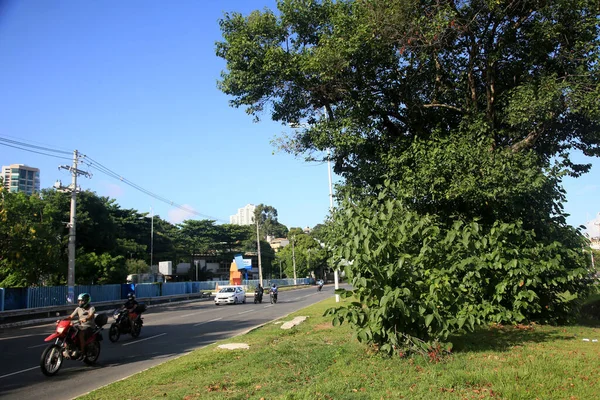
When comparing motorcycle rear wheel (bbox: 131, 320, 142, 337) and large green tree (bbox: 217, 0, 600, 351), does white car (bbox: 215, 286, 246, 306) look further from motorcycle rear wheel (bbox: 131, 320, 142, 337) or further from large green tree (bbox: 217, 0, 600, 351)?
large green tree (bbox: 217, 0, 600, 351)

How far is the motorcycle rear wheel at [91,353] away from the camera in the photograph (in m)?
9.73

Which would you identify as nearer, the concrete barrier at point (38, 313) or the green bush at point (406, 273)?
the green bush at point (406, 273)

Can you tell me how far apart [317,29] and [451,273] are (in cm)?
873

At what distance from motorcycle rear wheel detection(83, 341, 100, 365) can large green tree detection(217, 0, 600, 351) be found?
19.4 feet

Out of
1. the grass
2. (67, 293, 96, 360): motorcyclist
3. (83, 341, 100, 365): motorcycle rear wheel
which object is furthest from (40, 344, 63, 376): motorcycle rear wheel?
the grass

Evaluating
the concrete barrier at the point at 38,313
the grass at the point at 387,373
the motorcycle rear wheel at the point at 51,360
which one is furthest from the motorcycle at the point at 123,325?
the concrete barrier at the point at 38,313

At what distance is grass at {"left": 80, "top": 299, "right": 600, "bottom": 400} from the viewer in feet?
18.5

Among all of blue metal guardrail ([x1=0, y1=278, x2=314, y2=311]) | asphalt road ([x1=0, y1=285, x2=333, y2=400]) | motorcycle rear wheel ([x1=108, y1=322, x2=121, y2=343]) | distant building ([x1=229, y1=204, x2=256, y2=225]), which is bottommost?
asphalt road ([x1=0, y1=285, x2=333, y2=400])

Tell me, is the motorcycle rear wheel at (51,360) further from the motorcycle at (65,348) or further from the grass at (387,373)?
the grass at (387,373)

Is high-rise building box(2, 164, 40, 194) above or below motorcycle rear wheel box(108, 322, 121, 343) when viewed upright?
above

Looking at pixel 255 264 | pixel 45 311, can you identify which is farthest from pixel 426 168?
pixel 255 264

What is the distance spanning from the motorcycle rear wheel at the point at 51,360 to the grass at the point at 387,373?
1.93 m

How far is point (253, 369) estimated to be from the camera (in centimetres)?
779

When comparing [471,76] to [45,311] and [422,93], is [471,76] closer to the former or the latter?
[422,93]
